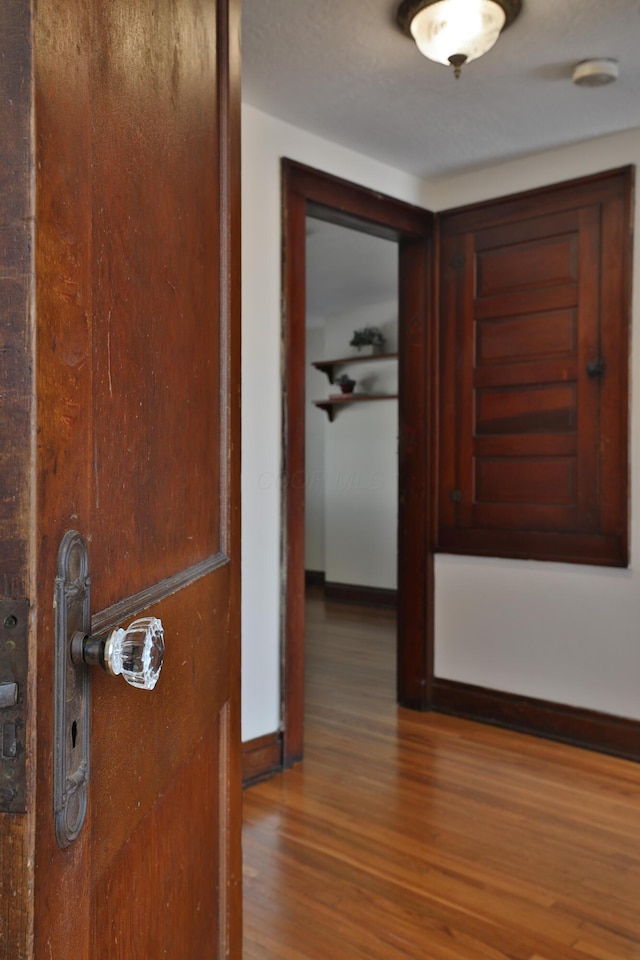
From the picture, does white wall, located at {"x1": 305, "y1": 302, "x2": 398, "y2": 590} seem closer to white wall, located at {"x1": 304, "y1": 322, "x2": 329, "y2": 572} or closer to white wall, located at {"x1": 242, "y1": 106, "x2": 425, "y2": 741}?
white wall, located at {"x1": 304, "y1": 322, "x2": 329, "y2": 572}

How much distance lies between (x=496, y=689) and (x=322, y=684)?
3.14 ft

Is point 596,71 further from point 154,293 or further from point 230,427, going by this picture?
point 154,293

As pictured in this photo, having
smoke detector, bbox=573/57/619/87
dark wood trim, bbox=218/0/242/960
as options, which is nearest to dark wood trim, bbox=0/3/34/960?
dark wood trim, bbox=218/0/242/960

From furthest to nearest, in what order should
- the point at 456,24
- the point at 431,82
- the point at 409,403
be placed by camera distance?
the point at 409,403 → the point at 431,82 → the point at 456,24

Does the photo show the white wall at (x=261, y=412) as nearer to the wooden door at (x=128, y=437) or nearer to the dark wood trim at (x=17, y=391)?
the wooden door at (x=128, y=437)

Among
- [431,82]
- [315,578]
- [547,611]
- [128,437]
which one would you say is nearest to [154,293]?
[128,437]

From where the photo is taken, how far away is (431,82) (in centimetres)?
251

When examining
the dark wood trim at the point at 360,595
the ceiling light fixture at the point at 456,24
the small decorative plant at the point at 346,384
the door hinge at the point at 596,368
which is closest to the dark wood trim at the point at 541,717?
the door hinge at the point at 596,368

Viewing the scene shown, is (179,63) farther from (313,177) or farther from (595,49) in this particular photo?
(313,177)

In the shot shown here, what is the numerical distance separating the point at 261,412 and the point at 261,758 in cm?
126

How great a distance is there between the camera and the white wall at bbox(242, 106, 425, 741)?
274cm

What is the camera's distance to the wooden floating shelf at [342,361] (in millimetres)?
6102

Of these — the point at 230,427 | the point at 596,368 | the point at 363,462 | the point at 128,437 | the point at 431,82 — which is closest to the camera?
the point at 128,437

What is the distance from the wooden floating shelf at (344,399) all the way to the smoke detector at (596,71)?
371cm
